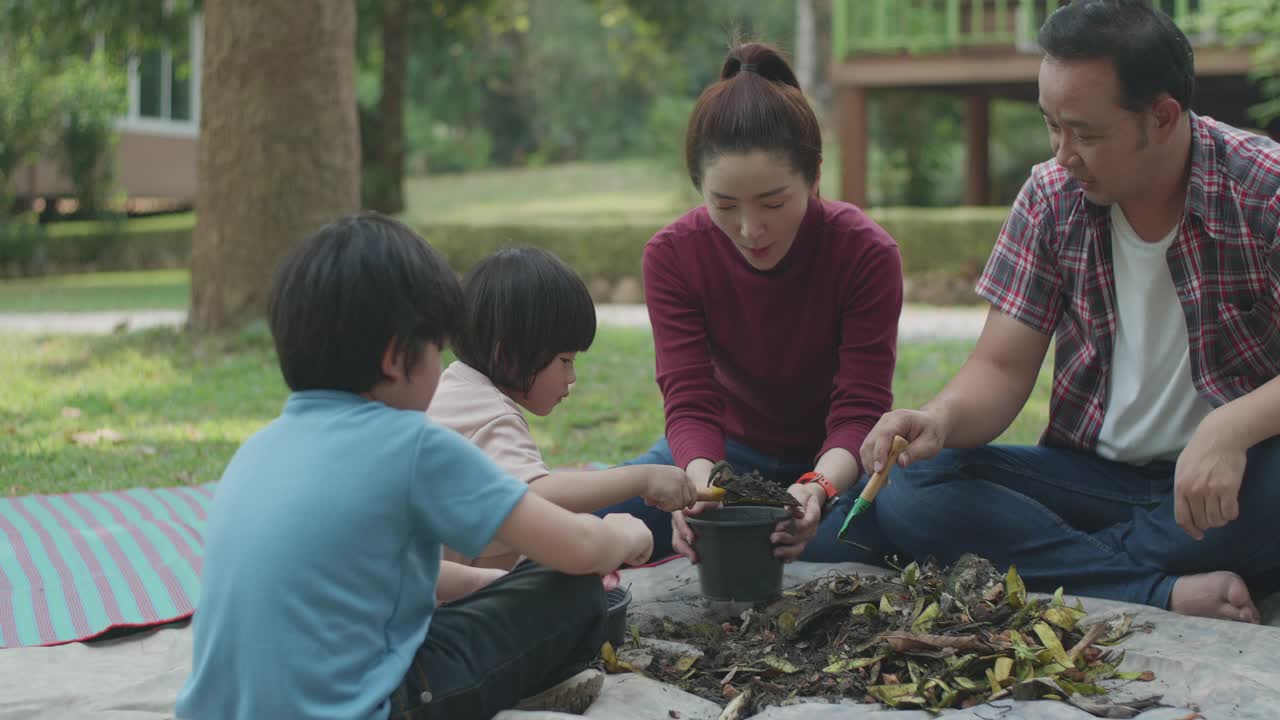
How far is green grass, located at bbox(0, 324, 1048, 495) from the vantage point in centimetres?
494

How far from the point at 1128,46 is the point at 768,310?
3.53ft

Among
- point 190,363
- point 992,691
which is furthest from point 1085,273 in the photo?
point 190,363

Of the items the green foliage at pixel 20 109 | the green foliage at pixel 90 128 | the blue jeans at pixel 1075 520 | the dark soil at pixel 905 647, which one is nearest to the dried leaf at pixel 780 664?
the dark soil at pixel 905 647

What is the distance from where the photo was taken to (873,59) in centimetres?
1252

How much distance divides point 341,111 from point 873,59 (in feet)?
20.8

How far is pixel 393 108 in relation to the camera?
16391 millimetres

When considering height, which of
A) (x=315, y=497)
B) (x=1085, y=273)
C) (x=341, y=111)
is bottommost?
(x=315, y=497)

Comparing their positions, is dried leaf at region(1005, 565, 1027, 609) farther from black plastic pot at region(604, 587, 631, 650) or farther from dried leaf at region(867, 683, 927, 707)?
black plastic pot at region(604, 587, 631, 650)

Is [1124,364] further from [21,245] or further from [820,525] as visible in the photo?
[21,245]

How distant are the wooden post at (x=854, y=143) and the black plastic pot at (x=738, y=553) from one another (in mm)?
10122

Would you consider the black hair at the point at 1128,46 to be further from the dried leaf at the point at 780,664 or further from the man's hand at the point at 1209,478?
the dried leaf at the point at 780,664

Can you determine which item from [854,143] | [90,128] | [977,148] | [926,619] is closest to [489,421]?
[926,619]

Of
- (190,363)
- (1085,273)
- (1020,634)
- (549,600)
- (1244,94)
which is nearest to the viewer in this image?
(549,600)

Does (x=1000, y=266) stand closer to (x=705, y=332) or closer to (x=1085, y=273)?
(x=1085, y=273)
